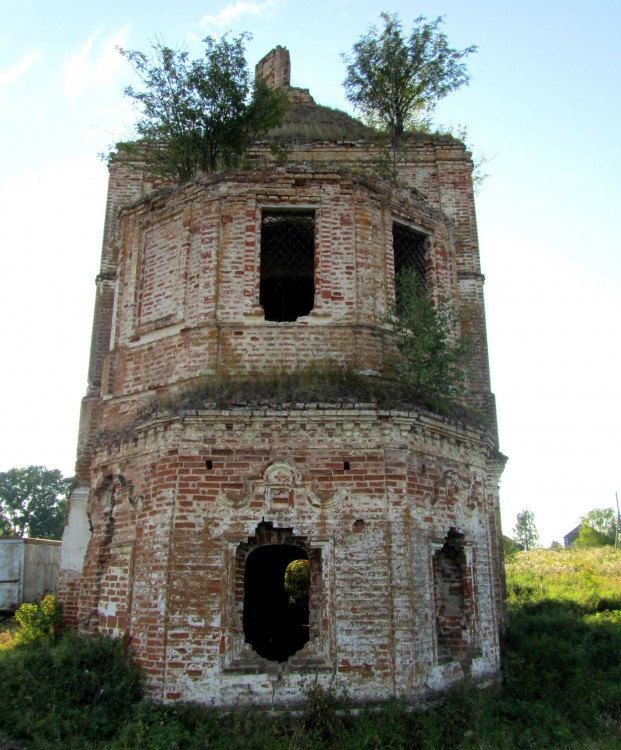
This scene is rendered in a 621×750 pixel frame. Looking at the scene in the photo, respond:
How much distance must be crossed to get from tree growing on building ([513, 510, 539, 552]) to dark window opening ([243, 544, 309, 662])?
6680 cm

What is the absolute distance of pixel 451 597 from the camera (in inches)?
Answer: 325

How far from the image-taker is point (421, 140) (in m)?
14.0

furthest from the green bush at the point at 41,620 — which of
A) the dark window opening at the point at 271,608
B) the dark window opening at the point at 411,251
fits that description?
the dark window opening at the point at 411,251

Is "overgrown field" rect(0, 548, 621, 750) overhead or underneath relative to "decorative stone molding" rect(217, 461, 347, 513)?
underneath

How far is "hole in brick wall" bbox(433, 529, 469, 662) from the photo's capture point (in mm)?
7938

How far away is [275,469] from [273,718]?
256cm

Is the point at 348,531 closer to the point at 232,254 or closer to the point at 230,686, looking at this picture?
the point at 230,686

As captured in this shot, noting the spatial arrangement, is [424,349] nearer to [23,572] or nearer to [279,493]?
[279,493]

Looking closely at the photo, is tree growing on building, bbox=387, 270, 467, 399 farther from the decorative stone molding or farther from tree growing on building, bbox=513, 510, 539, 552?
tree growing on building, bbox=513, 510, 539, 552

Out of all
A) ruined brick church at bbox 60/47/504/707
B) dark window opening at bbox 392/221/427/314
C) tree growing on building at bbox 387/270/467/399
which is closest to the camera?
ruined brick church at bbox 60/47/504/707

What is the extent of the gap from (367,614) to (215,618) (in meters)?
1.63

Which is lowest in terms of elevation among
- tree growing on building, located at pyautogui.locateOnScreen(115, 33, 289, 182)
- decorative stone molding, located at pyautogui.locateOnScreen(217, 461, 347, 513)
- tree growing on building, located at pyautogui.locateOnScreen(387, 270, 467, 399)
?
decorative stone molding, located at pyautogui.locateOnScreen(217, 461, 347, 513)

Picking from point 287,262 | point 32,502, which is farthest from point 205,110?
point 32,502

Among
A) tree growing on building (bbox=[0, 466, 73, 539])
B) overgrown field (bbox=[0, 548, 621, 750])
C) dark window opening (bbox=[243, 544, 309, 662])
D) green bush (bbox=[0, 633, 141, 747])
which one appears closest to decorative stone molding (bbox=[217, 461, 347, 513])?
→ overgrown field (bbox=[0, 548, 621, 750])
